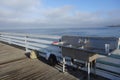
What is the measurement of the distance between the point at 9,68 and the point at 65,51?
1869 millimetres

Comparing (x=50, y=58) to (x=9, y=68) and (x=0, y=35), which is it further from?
(x=0, y=35)

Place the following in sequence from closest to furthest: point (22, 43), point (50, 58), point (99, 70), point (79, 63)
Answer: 1. point (99, 70)
2. point (79, 63)
3. point (50, 58)
4. point (22, 43)

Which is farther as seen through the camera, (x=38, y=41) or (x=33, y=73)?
(x=38, y=41)

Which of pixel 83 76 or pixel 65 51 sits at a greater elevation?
pixel 65 51

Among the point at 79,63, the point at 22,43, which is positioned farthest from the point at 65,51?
the point at 22,43

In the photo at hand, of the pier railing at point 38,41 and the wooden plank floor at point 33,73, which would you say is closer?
the wooden plank floor at point 33,73

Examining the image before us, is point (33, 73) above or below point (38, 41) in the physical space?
below

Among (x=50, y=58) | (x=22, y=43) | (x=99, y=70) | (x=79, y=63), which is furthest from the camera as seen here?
(x=22, y=43)

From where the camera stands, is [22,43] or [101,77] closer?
[101,77]

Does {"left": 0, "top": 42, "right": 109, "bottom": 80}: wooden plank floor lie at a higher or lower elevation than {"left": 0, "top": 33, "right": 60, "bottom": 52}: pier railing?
lower

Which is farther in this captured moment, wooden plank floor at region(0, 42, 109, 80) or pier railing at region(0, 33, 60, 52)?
pier railing at region(0, 33, 60, 52)

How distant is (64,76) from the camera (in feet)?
11.6

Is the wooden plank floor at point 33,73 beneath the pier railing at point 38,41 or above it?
beneath

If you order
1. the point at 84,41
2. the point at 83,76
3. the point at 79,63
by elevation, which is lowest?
the point at 83,76
